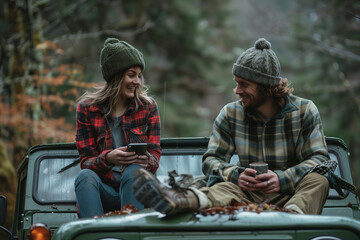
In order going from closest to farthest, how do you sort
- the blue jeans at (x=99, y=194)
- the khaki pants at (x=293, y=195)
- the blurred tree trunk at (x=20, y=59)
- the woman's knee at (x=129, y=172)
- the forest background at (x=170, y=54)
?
the khaki pants at (x=293, y=195)
the blue jeans at (x=99, y=194)
the woman's knee at (x=129, y=172)
the blurred tree trunk at (x=20, y=59)
the forest background at (x=170, y=54)

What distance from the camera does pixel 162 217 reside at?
282 centimetres

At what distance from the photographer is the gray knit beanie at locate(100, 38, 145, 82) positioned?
161 inches

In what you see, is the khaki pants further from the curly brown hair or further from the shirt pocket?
the shirt pocket

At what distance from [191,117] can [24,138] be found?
9.38m

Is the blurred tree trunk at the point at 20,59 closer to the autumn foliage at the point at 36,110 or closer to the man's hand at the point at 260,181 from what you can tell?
the autumn foliage at the point at 36,110

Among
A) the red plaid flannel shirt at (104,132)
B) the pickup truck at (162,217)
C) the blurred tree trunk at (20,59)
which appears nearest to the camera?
the pickup truck at (162,217)

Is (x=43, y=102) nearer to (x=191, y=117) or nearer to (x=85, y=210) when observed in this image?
(x=85, y=210)

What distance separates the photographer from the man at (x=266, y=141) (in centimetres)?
342

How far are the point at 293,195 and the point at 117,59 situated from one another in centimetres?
171

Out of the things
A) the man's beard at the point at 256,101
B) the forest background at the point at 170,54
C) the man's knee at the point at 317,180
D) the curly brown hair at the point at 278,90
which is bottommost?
the man's knee at the point at 317,180

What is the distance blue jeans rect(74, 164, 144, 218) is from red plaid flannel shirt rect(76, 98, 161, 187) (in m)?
0.16

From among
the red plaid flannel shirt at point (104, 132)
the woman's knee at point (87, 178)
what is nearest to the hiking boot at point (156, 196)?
the woman's knee at point (87, 178)

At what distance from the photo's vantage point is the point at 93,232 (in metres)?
2.72

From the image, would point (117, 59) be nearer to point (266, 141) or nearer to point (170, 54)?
point (266, 141)
